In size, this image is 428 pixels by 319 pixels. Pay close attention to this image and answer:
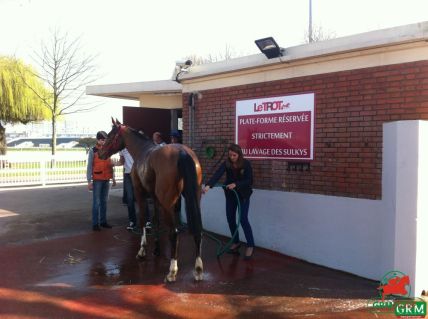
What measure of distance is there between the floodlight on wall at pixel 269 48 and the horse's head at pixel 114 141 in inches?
101

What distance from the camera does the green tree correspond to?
928 inches

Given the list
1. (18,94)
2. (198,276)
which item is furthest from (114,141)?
(18,94)

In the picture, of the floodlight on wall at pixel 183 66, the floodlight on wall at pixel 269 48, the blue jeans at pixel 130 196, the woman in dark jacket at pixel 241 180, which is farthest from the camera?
the floodlight on wall at pixel 183 66

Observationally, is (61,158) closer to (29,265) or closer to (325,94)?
(29,265)

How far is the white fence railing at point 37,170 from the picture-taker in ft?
50.0

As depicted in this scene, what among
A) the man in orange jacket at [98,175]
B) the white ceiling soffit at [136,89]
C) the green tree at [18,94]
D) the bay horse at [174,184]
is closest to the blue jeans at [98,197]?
the man in orange jacket at [98,175]

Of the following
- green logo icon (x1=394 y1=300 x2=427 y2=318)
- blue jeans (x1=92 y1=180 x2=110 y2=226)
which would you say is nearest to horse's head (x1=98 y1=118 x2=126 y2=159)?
blue jeans (x1=92 y1=180 x2=110 y2=226)

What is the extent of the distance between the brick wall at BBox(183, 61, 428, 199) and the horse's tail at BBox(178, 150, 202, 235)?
77.2 inches

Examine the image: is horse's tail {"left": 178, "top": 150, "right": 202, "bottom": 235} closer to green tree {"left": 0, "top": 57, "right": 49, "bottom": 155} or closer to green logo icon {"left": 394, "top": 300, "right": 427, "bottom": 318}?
green logo icon {"left": 394, "top": 300, "right": 427, "bottom": 318}

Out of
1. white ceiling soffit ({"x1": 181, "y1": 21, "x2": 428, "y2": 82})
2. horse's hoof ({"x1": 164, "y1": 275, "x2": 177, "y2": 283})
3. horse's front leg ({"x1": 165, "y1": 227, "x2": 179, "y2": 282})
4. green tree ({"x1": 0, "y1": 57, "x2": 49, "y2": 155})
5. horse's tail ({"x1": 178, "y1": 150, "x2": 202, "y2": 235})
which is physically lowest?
horse's hoof ({"x1": 164, "y1": 275, "x2": 177, "y2": 283})

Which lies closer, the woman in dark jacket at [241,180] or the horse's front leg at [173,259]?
the horse's front leg at [173,259]

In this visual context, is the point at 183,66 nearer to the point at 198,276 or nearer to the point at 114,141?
the point at 114,141

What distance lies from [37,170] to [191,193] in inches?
483

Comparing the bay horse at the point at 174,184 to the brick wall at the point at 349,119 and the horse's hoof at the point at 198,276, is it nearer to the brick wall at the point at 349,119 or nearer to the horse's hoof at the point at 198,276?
the horse's hoof at the point at 198,276
